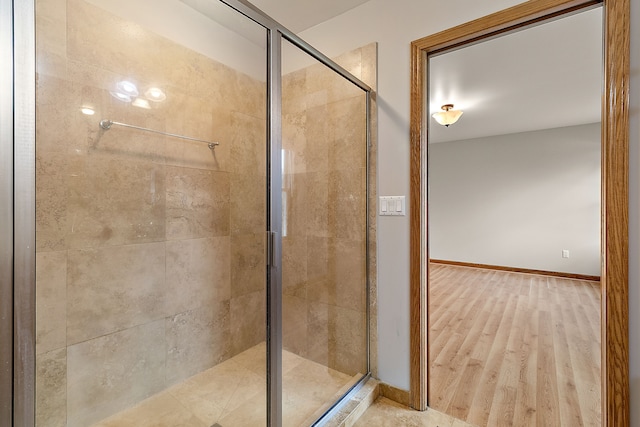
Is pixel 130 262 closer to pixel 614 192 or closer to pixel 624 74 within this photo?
pixel 614 192

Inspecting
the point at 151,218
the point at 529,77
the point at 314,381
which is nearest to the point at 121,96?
the point at 151,218

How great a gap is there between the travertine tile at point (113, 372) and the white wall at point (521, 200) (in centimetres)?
426

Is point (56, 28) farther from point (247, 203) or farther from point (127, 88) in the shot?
point (247, 203)

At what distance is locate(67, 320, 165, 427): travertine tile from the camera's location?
4.78 ft

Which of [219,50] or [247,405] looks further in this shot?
[219,50]

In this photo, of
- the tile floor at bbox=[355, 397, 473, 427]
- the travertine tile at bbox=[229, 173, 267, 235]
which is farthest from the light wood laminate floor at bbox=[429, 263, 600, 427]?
the travertine tile at bbox=[229, 173, 267, 235]

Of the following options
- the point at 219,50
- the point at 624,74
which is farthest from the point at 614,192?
the point at 219,50

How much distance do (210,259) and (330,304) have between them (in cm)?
83

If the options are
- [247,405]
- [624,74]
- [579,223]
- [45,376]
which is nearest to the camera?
[624,74]

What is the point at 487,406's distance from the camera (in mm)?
1732

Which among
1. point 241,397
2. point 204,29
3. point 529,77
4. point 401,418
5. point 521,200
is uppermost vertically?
point 529,77

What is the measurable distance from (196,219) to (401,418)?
64.7 inches

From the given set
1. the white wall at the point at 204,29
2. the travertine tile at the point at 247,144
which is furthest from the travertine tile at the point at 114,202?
the white wall at the point at 204,29

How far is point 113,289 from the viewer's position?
1.59 m
